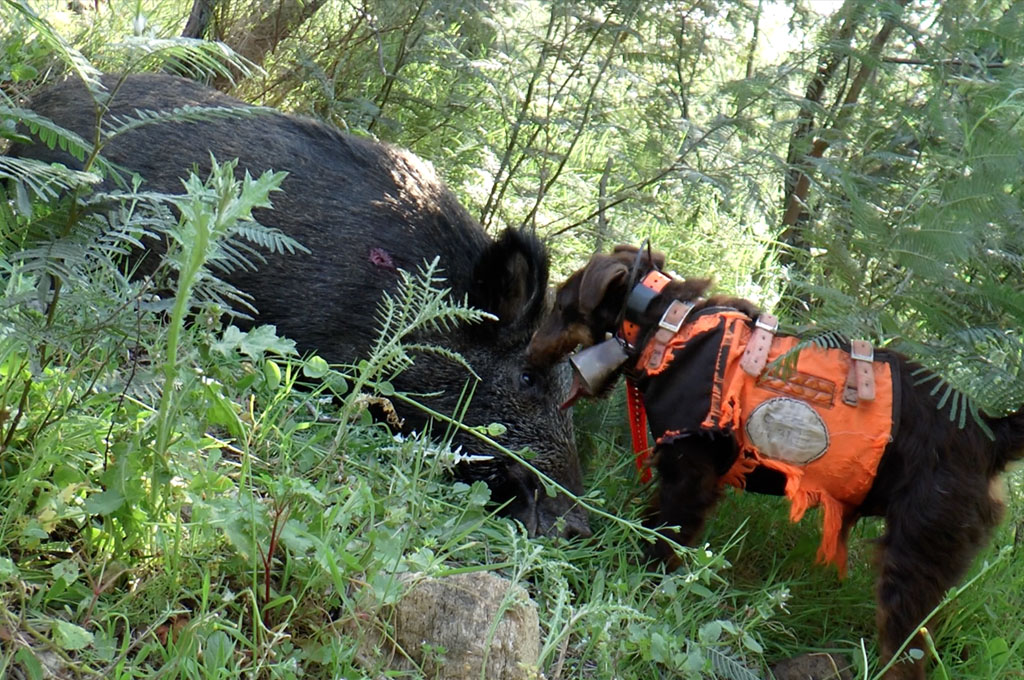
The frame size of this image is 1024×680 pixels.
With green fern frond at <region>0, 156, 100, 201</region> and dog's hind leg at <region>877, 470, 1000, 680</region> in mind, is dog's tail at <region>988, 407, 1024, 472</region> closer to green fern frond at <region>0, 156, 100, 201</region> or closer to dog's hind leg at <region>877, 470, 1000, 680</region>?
dog's hind leg at <region>877, 470, 1000, 680</region>

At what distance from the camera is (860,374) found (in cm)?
371

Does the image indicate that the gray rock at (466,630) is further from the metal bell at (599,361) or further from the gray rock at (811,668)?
the metal bell at (599,361)

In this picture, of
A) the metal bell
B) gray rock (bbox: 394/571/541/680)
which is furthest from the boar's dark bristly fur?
gray rock (bbox: 394/571/541/680)

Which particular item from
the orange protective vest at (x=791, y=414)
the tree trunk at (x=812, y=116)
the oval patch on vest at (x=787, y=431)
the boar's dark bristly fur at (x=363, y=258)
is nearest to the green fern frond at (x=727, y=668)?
the orange protective vest at (x=791, y=414)

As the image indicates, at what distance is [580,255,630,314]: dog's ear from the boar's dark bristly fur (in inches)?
21.6

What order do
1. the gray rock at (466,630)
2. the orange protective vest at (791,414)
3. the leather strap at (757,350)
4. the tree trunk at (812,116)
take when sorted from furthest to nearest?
the tree trunk at (812,116) < the leather strap at (757,350) < the orange protective vest at (791,414) < the gray rock at (466,630)

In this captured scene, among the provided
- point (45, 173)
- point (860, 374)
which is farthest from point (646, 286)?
point (45, 173)

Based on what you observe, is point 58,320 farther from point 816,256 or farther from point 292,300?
point 816,256

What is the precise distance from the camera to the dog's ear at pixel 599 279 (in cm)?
420

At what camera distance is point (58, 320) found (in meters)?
2.75

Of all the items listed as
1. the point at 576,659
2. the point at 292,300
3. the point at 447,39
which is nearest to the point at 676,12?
the point at 447,39

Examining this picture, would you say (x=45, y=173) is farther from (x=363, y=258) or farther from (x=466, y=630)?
(x=363, y=258)

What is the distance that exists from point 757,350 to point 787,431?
0.31 meters

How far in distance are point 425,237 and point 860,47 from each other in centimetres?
253
